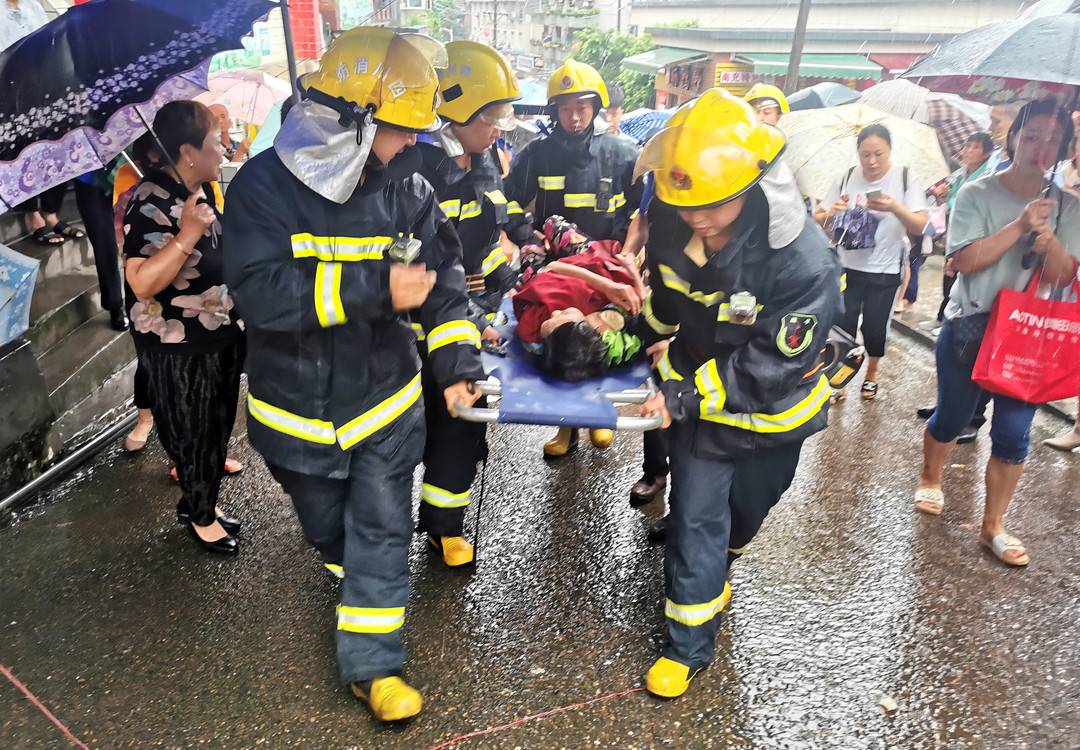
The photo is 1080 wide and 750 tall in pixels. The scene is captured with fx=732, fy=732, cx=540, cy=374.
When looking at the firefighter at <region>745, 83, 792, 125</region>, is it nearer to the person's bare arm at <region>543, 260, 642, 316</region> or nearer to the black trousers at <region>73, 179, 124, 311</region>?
the person's bare arm at <region>543, 260, 642, 316</region>

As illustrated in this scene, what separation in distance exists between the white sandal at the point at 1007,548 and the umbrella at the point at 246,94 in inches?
175

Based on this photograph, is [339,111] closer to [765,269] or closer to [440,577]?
[765,269]

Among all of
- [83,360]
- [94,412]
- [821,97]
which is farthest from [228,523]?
[821,97]

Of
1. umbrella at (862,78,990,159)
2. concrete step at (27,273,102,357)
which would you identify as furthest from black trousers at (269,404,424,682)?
umbrella at (862,78,990,159)

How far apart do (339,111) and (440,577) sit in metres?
1.92

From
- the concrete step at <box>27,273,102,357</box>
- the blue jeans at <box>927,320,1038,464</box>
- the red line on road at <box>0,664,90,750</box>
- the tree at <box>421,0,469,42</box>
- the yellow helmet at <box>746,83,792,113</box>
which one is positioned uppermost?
the tree at <box>421,0,469,42</box>

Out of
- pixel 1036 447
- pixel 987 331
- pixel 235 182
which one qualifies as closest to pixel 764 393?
pixel 987 331

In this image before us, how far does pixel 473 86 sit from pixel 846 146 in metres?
2.40

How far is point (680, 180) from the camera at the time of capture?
2146 millimetres

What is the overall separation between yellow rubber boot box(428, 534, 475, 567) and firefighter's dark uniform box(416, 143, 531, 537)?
36 mm

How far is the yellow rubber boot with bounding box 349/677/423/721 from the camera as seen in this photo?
7.64 ft

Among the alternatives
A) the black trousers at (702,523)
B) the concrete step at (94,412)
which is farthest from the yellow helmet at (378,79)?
the concrete step at (94,412)

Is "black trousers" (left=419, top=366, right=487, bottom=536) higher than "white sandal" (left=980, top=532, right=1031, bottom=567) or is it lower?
higher

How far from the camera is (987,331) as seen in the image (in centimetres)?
306
